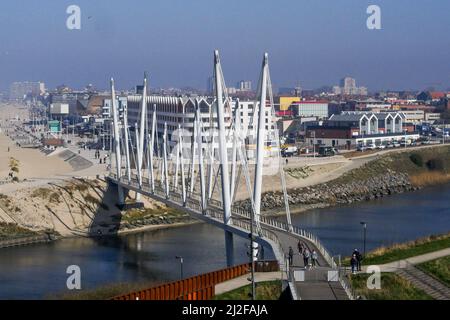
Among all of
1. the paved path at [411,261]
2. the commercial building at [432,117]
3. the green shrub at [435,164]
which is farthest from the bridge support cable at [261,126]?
the commercial building at [432,117]

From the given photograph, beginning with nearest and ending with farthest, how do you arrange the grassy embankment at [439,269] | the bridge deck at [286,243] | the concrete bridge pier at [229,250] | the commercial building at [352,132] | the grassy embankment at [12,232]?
the bridge deck at [286,243] < the grassy embankment at [439,269] < the concrete bridge pier at [229,250] < the grassy embankment at [12,232] < the commercial building at [352,132]

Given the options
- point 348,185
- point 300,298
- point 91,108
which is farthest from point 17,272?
point 91,108

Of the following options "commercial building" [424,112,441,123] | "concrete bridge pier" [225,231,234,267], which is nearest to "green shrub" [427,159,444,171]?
"commercial building" [424,112,441,123]

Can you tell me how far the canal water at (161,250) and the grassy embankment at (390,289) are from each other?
3546 mm

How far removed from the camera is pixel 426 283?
775 centimetres

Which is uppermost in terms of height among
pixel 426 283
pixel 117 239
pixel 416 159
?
pixel 426 283

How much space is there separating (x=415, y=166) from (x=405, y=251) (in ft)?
53.1

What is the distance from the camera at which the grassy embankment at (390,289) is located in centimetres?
711

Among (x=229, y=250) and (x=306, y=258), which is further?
(x=229, y=250)

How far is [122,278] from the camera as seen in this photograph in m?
11.0

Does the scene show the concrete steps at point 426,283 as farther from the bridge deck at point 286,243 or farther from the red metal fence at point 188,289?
the red metal fence at point 188,289

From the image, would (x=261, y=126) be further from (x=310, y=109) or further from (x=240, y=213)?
(x=310, y=109)

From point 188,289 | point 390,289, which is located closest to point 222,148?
point 188,289

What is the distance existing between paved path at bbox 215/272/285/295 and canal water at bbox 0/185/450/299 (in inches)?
110
